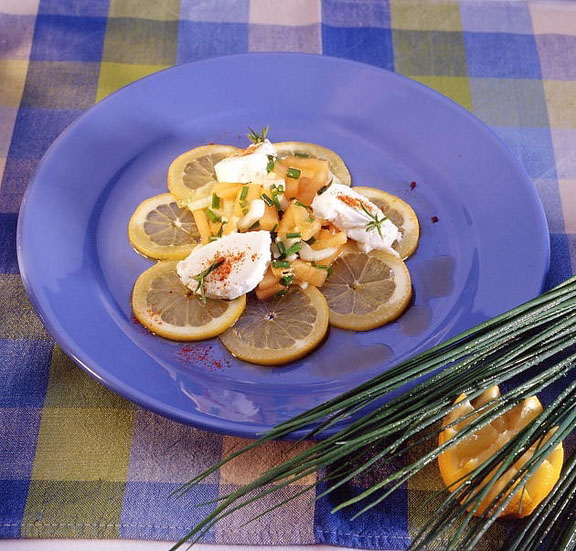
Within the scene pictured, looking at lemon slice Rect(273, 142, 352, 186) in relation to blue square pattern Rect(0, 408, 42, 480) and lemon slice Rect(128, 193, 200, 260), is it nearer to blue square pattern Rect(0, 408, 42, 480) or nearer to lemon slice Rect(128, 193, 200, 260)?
lemon slice Rect(128, 193, 200, 260)

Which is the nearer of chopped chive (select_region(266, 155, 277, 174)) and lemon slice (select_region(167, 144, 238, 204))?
chopped chive (select_region(266, 155, 277, 174))

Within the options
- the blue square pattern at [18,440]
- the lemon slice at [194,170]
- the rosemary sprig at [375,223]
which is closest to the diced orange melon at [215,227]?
the lemon slice at [194,170]

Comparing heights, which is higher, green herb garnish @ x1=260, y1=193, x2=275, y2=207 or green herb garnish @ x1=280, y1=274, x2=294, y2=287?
green herb garnish @ x1=260, y1=193, x2=275, y2=207

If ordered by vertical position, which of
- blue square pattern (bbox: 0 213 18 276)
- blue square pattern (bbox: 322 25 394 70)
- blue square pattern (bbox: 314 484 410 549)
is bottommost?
blue square pattern (bbox: 314 484 410 549)

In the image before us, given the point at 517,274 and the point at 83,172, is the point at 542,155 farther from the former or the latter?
the point at 83,172

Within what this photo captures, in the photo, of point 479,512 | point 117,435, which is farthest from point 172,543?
point 479,512

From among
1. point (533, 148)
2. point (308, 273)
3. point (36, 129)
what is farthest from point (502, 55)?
point (36, 129)

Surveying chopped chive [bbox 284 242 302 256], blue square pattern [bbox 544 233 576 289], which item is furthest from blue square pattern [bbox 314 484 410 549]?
blue square pattern [bbox 544 233 576 289]
